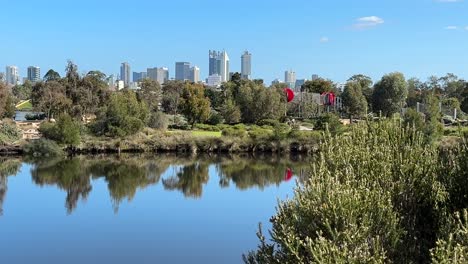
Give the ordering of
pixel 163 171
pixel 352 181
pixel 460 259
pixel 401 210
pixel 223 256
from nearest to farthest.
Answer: pixel 460 259, pixel 352 181, pixel 401 210, pixel 223 256, pixel 163 171

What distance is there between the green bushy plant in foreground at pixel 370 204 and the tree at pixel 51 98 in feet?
138

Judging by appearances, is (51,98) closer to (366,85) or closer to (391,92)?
(391,92)

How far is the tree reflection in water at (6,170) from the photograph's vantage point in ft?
89.3

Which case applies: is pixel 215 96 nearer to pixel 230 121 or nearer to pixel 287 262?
pixel 230 121

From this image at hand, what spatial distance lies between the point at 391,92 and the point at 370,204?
54.0 meters

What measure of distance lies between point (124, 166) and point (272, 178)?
9.87 metres

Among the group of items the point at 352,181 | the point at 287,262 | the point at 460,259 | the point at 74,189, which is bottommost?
the point at 74,189

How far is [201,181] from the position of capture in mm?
30719

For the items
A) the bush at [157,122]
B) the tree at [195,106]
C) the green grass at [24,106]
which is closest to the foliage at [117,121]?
the bush at [157,122]

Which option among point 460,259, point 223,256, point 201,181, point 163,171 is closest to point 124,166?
point 163,171

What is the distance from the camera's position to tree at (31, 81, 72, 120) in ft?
157

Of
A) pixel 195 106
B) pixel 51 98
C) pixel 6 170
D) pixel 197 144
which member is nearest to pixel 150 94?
pixel 195 106

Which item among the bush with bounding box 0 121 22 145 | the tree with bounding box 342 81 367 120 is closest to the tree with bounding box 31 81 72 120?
the bush with bounding box 0 121 22 145

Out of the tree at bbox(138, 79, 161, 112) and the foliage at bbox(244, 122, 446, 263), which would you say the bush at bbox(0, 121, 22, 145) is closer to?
the tree at bbox(138, 79, 161, 112)
